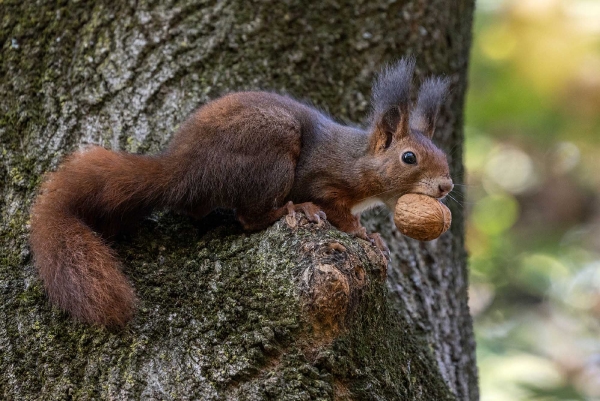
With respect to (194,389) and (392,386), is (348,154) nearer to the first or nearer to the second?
(392,386)

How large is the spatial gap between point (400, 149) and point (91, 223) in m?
1.25

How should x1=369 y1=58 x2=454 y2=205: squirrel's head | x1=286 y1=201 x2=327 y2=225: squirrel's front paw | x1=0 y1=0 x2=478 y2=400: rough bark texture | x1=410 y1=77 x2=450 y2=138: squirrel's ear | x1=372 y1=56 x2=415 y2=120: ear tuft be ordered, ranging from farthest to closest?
x1=410 y1=77 x2=450 y2=138: squirrel's ear
x1=369 y1=58 x2=454 y2=205: squirrel's head
x1=372 y1=56 x2=415 y2=120: ear tuft
x1=286 y1=201 x2=327 y2=225: squirrel's front paw
x1=0 y1=0 x2=478 y2=400: rough bark texture

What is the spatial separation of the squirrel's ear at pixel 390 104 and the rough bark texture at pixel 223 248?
38 cm

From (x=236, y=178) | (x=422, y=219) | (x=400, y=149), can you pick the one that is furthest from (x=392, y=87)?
(x=236, y=178)

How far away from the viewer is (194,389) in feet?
6.69

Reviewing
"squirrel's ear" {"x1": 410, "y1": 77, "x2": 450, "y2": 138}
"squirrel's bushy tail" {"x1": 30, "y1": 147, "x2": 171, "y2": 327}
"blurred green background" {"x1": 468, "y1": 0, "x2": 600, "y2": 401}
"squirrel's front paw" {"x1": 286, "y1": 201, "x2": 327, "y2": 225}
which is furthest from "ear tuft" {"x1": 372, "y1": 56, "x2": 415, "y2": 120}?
"blurred green background" {"x1": 468, "y1": 0, "x2": 600, "y2": 401}

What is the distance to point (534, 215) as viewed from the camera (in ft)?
24.1

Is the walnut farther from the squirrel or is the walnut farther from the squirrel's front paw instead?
the squirrel's front paw

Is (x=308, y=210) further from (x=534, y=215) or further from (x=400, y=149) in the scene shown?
(x=534, y=215)

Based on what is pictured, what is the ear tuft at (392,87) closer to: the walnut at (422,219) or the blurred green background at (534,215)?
the walnut at (422,219)

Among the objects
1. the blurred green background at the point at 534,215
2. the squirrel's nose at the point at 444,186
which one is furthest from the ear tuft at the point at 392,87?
the blurred green background at the point at 534,215

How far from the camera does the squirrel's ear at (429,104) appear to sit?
10.0 ft

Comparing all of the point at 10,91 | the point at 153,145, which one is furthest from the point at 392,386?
the point at 10,91

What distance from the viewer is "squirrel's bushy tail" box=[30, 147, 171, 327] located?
2211mm
